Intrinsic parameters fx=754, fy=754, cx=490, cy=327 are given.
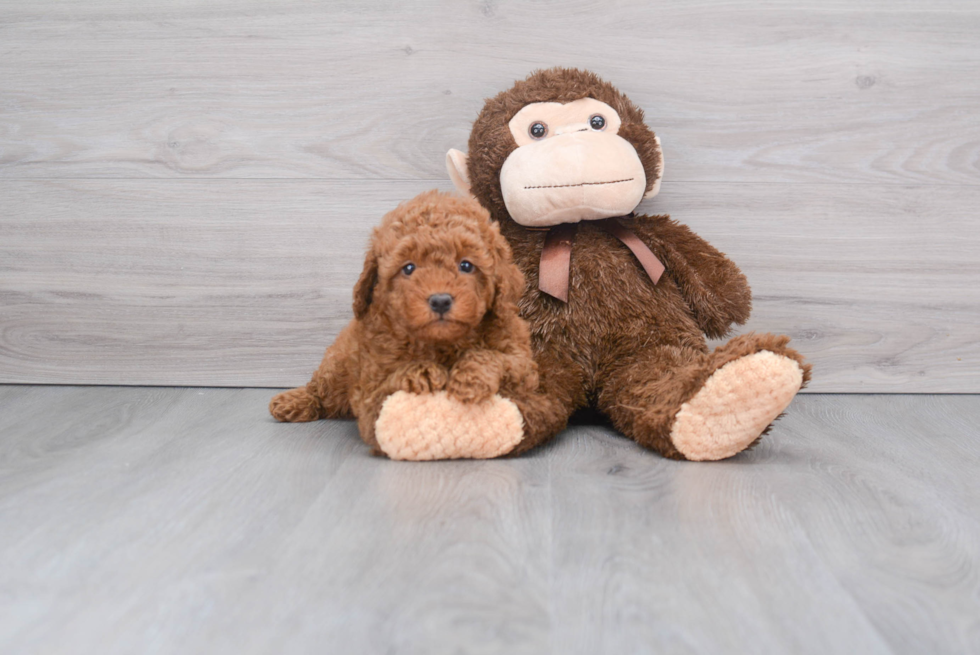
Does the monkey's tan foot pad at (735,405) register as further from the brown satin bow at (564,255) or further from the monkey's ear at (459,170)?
the monkey's ear at (459,170)

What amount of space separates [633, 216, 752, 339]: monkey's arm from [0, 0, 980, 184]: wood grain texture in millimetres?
200

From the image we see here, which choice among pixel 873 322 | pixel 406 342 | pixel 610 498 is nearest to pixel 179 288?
pixel 406 342

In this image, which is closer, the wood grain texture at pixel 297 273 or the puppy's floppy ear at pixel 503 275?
the puppy's floppy ear at pixel 503 275

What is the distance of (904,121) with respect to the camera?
4.16ft

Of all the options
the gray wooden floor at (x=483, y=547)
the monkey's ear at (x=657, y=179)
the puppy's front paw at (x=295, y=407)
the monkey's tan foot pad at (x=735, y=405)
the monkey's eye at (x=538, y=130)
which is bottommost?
the puppy's front paw at (x=295, y=407)

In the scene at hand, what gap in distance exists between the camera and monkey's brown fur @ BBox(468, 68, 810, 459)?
1050 mm

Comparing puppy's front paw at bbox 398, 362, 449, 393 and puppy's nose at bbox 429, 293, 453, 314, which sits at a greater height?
puppy's nose at bbox 429, 293, 453, 314

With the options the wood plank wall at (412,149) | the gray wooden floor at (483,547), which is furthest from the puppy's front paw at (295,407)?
the wood plank wall at (412,149)

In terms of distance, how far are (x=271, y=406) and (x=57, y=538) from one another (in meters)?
0.44

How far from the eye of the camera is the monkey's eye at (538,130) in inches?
42.7

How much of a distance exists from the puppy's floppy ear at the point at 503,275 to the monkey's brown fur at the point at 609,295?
0.14 m

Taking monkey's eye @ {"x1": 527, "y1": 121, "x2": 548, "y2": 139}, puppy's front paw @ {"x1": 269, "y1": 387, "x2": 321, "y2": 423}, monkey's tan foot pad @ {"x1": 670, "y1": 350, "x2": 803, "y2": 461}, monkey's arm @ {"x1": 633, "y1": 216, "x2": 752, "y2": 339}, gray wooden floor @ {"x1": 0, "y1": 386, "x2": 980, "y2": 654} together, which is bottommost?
puppy's front paw @ {"x1": 269, "y1": 387, "x2": 321, "y2": 423}

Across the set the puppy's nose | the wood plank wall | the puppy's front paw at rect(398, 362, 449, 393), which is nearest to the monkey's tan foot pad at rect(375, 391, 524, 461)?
the puppy's front paw at rect(398, 362, 449, 393)

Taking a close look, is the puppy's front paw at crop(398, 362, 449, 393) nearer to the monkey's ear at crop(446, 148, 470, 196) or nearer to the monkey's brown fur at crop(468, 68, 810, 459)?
the monkey's brown fur at crop(468, 68, 810, 459)
